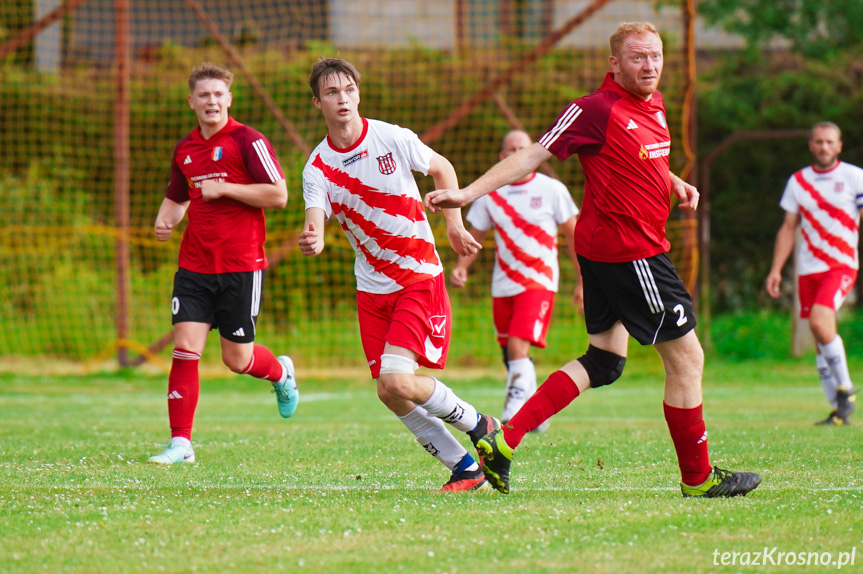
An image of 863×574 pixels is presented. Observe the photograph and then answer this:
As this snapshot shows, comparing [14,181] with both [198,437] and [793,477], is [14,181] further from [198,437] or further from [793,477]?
[793,477]

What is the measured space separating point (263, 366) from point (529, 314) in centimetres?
222

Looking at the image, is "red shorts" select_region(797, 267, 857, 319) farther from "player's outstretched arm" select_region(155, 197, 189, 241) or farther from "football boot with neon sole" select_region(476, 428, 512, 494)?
"player's outstretched arm" select_region(155, 197, 189, 241)

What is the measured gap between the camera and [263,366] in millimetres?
7207

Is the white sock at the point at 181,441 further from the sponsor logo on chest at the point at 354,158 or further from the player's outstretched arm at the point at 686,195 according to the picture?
the player's outstretched arm at the point at 686,195

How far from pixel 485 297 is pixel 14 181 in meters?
7.63

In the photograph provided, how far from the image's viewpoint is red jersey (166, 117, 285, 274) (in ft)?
22.2

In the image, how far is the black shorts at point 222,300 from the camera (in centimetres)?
672

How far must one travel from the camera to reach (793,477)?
212 inches

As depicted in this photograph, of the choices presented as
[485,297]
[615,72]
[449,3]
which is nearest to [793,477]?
[615,72]

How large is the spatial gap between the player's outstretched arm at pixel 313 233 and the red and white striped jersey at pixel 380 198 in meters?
0.12

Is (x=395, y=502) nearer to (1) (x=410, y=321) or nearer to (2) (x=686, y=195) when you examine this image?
(1) (x=410, y=321)

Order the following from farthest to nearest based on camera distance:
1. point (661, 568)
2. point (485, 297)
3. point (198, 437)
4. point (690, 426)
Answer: point (485, 297) < point (198, 437) < point (690, 426) < point (661, 568)

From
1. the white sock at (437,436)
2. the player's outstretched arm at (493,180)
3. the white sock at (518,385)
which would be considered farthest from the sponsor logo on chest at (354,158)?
the white sock at (518,385)

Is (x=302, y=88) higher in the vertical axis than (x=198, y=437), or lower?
higher
